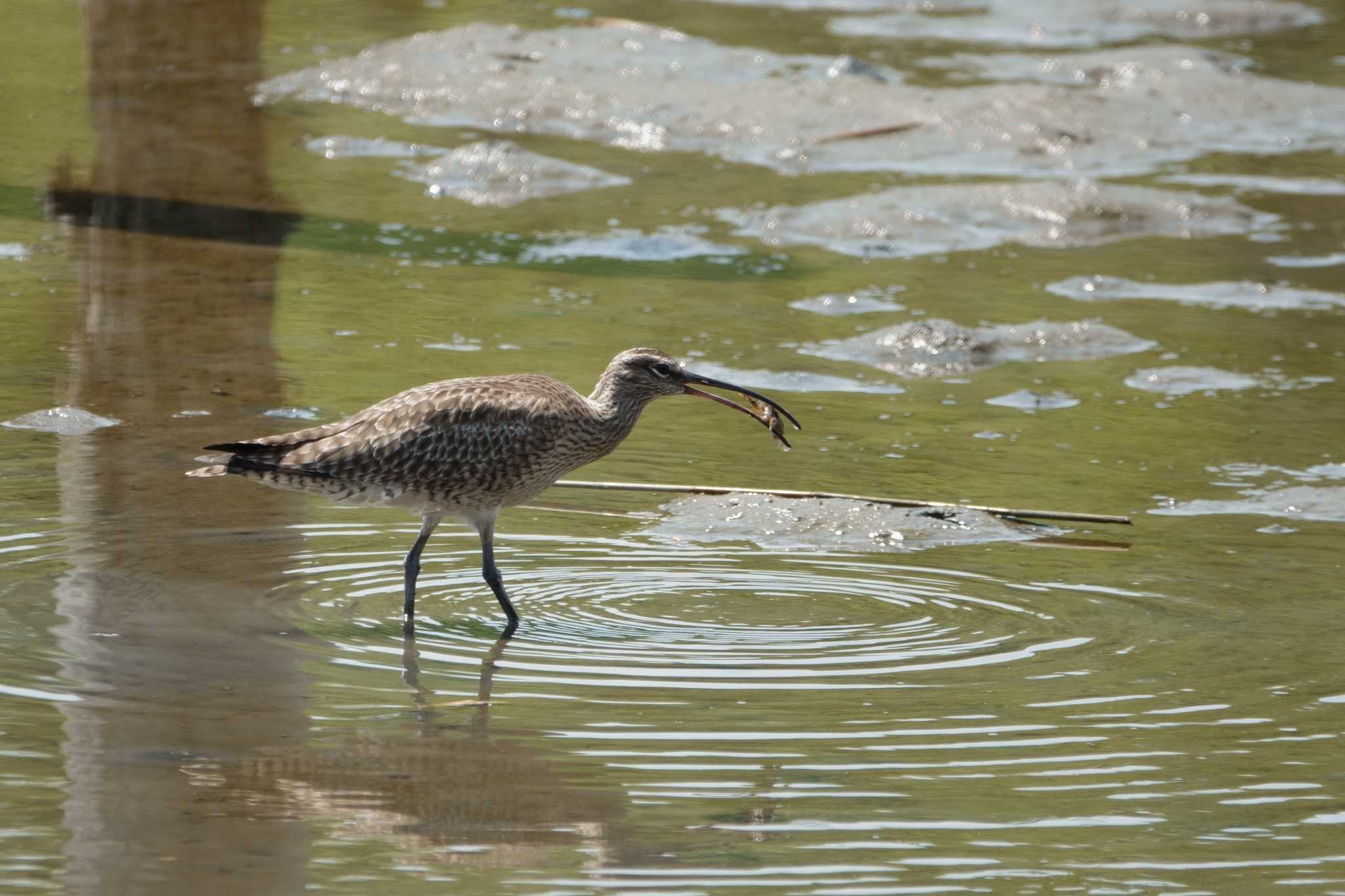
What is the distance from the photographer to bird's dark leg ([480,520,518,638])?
827cm

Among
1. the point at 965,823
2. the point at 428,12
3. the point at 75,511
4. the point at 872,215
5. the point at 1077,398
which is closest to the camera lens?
the point at 965,823

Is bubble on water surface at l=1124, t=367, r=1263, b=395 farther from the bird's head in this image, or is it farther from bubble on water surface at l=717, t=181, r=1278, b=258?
the bird's head

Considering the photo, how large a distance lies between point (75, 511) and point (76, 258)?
498 cm

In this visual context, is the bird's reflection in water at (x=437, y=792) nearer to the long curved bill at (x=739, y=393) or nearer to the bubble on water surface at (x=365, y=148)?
the long curved bill at (x=739, y=393)

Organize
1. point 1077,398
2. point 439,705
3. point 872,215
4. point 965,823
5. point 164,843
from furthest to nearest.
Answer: point 872,215 < point 1077,398 < point 439,705 < point 965,823 < point 164,843

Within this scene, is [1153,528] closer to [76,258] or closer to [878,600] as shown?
[878,600]

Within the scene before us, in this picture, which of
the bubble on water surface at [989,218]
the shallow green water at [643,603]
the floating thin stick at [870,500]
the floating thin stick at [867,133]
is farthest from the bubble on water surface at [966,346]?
the floating thin stick at [867,133]

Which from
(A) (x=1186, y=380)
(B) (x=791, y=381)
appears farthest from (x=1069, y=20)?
(B) (x=791, y=381)

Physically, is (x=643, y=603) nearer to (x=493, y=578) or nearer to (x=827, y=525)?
(x=493, y=578)

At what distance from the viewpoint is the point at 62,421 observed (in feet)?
34.5

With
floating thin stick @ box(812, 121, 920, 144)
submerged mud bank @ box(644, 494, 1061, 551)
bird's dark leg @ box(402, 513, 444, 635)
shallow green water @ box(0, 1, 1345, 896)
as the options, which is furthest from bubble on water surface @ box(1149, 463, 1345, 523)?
floating thin stick @ box(812, 121, 920, 144)

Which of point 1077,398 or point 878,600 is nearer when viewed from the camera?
point 878,600

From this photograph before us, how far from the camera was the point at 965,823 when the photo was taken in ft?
20.5

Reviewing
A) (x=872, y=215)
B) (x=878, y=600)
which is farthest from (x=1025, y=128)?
(x=878, y=600)
